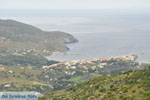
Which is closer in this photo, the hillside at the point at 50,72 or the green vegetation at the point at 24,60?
the hillside at the point at 50,72

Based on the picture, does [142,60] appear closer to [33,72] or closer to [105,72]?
[105,72]

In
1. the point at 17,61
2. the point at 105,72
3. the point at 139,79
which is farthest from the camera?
the point at 17,61

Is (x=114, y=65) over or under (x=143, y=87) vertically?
under

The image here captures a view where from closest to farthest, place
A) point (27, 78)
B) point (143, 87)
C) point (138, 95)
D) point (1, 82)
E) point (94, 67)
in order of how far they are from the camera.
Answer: point (138, 95)
point (143, 87)
point (1, 82)
point (27, 78)
point (94, 67)

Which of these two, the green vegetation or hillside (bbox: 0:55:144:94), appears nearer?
hillside (bbox: 0:55:144:94)

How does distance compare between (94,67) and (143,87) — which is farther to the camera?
(94,67)

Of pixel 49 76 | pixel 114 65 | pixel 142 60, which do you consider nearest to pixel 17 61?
pixel 49 76

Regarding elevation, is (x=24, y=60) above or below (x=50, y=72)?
below

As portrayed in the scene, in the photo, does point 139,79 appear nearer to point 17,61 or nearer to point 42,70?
point 42,70

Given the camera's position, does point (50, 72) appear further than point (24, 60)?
No
